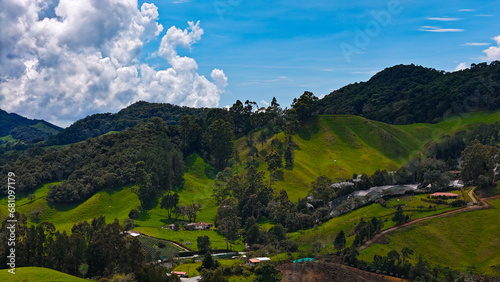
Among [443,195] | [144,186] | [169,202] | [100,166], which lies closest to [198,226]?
[169,202]

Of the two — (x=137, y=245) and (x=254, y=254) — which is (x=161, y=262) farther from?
(x=254, y=254)

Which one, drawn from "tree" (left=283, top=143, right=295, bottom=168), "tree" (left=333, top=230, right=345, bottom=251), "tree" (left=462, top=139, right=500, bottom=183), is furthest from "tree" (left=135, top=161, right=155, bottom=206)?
"tree" (left=462, top=139, right=500, bottom=183)

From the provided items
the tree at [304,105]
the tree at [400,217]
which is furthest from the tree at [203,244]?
the tree at [304,105]

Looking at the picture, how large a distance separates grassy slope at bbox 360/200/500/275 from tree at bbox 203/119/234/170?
7328 cm

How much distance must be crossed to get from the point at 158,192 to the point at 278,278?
58.4 metres

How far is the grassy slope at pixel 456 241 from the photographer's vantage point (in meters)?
67.4

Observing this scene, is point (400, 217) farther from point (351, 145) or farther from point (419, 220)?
point (351, 145)

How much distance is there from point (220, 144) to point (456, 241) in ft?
268

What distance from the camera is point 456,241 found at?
236ft

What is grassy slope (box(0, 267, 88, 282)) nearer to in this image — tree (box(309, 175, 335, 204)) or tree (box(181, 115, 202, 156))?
tree (box(309, 175, 335, 204))

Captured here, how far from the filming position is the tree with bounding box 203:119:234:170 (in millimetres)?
136625

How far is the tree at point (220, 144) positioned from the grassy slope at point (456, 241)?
73.3 m

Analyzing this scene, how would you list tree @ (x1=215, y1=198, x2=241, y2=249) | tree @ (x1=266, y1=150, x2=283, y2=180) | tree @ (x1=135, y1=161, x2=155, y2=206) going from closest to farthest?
tree @ (x1=215, y1=198, x2=241, y2=249) < tree @ (x1=135, y1=161, x2=155, y2=206) < tree @ (x1=266, y1=150, x2=283, y2=180)

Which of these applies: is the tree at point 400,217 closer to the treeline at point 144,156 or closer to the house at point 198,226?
the house at point 198,226
